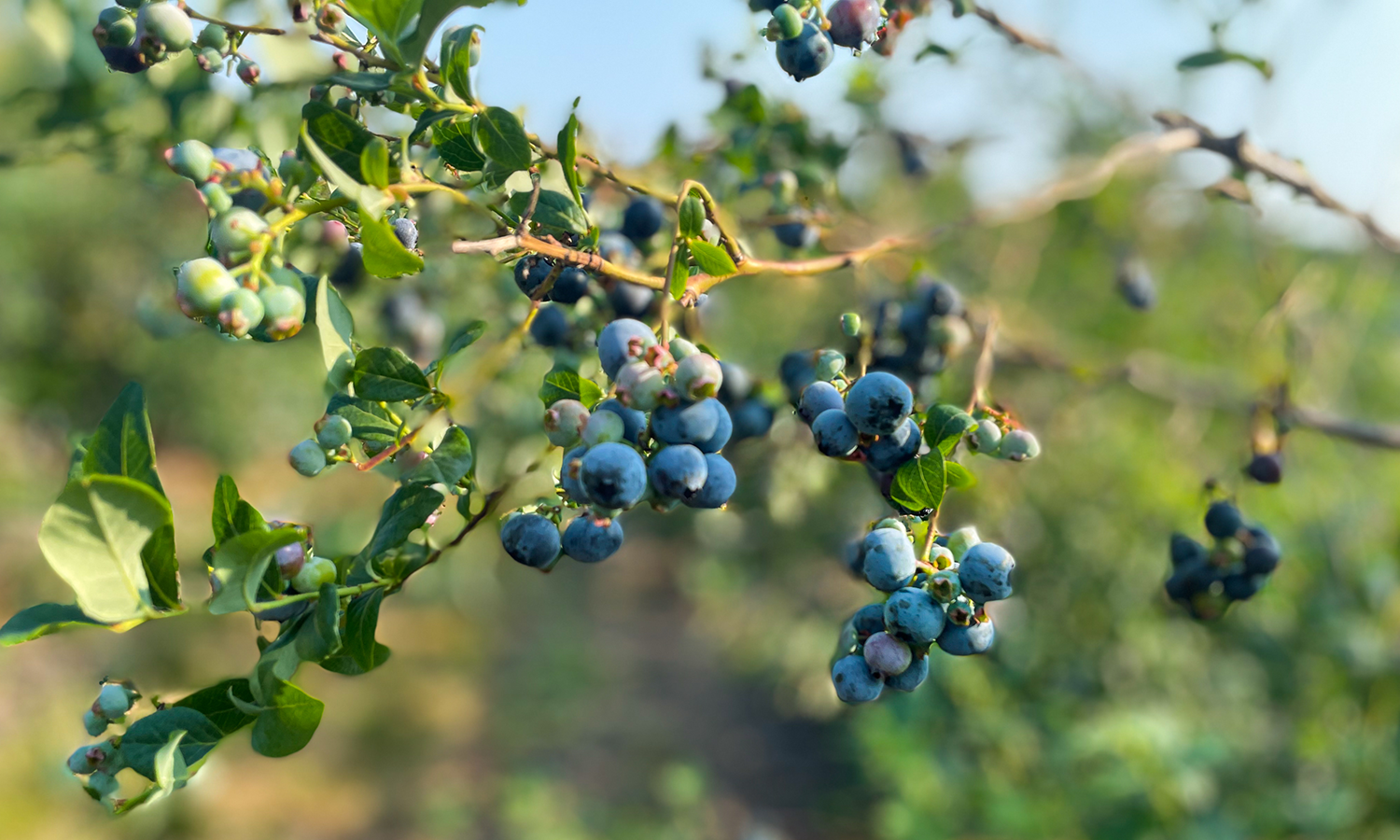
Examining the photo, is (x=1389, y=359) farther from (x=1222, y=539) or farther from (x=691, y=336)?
(x=691, y=336)

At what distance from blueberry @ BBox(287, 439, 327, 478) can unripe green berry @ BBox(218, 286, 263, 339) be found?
0.18 metres

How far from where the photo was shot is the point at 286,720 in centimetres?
64

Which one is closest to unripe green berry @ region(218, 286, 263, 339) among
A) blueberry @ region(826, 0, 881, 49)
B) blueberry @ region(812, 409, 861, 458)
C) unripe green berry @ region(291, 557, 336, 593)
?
unripe green berry @ region(291, 557, 336, 593)

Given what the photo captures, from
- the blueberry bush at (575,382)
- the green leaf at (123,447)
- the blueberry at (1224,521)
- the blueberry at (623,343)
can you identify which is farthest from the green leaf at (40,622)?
the blueberry at (1224,521)

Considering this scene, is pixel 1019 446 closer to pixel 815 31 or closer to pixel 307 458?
pixel 815 31

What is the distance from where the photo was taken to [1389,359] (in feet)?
17.6

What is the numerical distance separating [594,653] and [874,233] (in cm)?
656

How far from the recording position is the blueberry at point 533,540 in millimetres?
701

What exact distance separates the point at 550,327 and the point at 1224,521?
1041 millimetres

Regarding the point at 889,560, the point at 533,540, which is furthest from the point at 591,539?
the point at 889,560

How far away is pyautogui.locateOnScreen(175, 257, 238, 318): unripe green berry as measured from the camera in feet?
1.80

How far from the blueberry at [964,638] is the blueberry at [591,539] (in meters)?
0.30

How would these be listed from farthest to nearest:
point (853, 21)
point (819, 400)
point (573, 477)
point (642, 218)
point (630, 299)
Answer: point (642, 218), point (630, 299), point (853, 21), point (819, 400), point (573, 477)

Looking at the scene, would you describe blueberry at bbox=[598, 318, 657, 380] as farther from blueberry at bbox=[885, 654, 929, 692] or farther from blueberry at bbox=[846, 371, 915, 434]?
blueberry at bbox=[885, 654, 929, 692]
